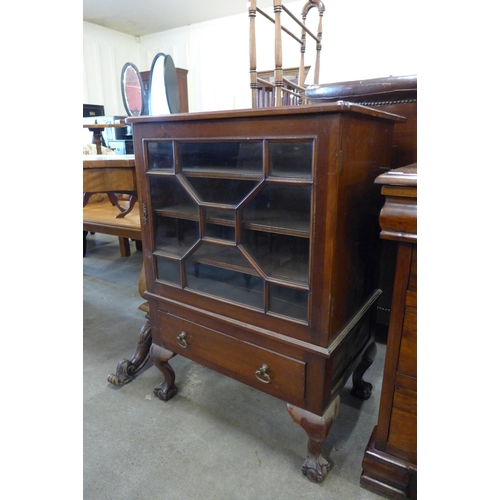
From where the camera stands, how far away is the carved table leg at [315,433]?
84cm

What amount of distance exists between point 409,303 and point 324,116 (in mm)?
414

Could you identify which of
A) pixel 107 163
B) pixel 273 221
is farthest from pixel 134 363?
pixel 273 221

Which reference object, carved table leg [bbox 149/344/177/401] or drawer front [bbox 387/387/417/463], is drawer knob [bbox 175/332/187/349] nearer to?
carved table leg [bbox 149/344/177/401]

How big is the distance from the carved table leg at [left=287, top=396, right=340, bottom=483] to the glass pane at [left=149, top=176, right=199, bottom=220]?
560 millimetres

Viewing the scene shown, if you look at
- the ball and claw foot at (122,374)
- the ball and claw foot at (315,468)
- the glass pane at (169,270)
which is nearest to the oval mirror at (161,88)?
the glass pane at (169,270)

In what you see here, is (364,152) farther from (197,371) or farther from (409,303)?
(197,371)

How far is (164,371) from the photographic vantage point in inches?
46.1

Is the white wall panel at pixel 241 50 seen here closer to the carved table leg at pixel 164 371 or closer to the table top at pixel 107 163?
the table top at pixel 107 163

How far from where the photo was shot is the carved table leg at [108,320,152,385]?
1.28 meters

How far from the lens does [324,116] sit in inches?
25.6
